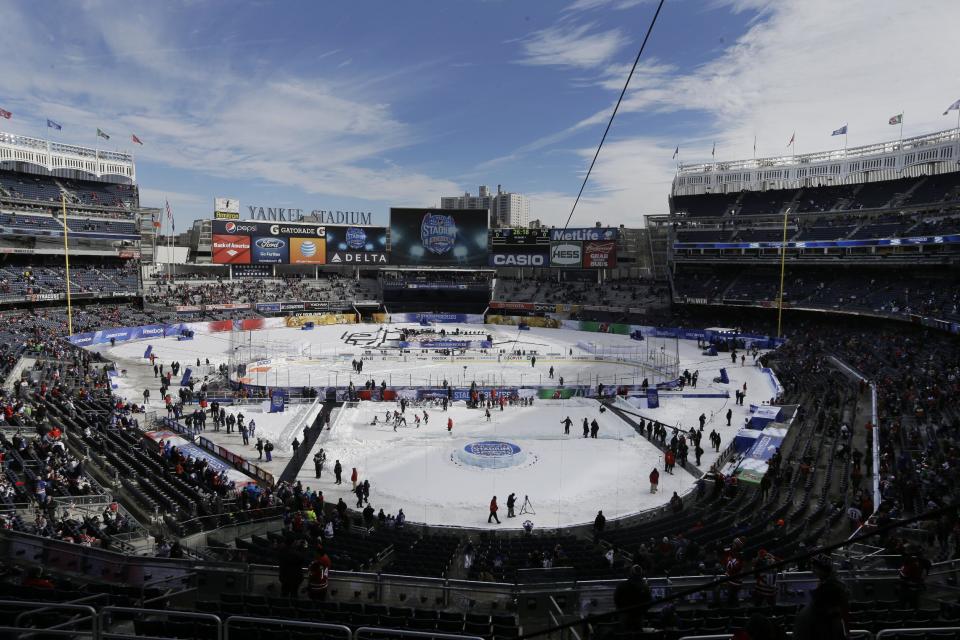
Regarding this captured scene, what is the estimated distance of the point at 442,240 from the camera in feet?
257

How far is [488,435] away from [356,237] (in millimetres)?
57346

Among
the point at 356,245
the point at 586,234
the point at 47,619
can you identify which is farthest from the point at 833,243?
the point at 47,619

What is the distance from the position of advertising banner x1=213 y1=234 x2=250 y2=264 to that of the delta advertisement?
10175mm

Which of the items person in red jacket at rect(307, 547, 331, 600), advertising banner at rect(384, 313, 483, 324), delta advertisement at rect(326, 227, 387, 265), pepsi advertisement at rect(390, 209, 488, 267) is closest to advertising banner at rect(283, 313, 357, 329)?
advertising banner at rect(384, 313, 483, 324)

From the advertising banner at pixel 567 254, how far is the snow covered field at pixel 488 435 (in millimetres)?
27286

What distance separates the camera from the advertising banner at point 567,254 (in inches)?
2990

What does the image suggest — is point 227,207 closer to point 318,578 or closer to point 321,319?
point 321,319

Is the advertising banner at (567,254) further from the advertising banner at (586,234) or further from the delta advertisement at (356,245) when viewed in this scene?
the delta advertisement at (356,245)

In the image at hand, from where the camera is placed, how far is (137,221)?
68250 millimetres

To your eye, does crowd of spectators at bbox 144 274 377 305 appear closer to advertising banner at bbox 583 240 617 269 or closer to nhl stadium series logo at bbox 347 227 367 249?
nhl stadium series logo at bbox 347 227 367 249

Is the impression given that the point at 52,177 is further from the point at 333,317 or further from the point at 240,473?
the point at 240,473

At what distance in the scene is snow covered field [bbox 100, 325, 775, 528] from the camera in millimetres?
19625

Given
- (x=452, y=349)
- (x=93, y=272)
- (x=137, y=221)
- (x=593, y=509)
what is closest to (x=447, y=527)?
(x=593, y=509)

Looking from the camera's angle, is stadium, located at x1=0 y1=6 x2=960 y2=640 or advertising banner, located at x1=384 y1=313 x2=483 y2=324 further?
advertising banner, located at x1=384 y1=313 x2=483 y2=324
